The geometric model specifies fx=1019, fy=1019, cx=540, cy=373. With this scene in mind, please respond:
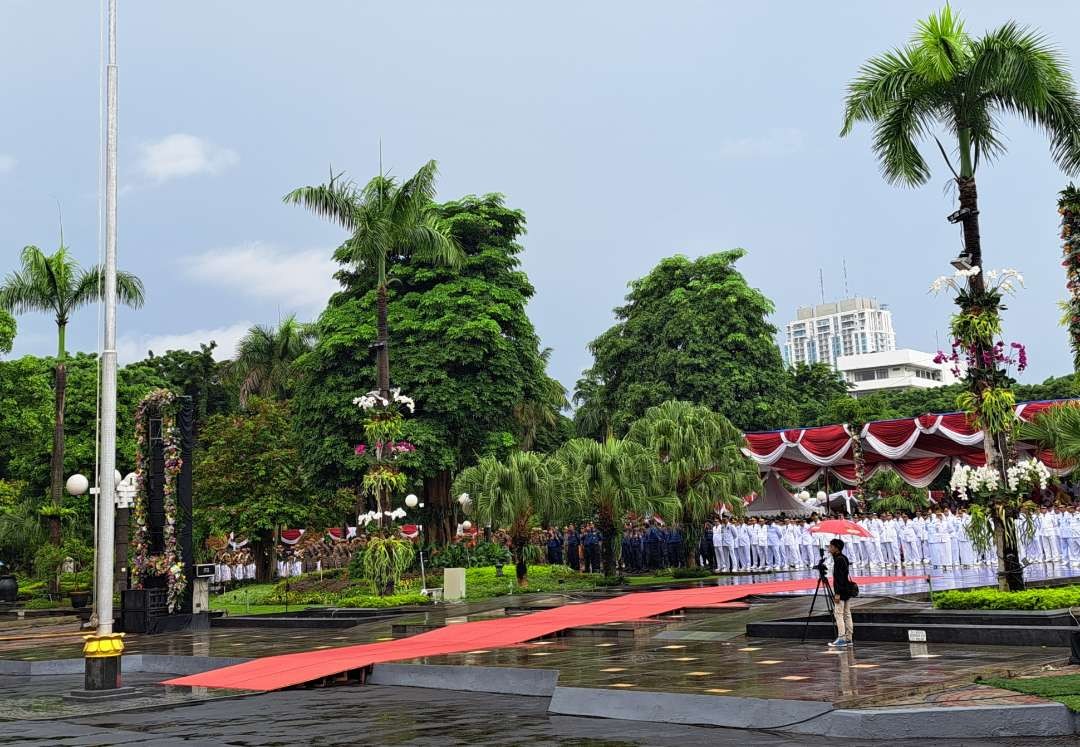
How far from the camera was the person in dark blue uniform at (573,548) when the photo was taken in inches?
1515

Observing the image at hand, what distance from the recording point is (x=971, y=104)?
17.2 m

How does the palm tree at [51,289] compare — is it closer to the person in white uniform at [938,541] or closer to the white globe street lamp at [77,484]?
the white globe street lamp at [77,484]

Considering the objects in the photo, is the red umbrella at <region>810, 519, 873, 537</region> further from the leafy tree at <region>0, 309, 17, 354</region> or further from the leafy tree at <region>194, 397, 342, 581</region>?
the leafy tree at <region>0, 309, 17, 354</region>

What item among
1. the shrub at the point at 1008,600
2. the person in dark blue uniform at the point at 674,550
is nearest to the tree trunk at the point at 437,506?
the person in dark blue uniform at the point at 674,550

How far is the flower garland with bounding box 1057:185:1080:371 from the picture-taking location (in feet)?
67.8

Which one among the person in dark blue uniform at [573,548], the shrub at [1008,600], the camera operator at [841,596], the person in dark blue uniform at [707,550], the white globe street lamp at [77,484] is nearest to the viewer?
the camera operator at [841,596]

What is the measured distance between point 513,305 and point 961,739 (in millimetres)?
36252

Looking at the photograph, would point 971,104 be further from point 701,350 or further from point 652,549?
point 701,350

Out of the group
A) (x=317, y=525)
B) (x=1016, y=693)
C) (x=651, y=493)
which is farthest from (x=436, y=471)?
(x=1016, y=693)

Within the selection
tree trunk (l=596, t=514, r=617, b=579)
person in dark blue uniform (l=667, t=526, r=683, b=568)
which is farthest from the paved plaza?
person in dark blue uniform (l=667, t=526, r=683, b=568)

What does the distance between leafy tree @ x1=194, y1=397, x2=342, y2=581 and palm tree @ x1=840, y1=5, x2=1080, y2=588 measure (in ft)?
92.7

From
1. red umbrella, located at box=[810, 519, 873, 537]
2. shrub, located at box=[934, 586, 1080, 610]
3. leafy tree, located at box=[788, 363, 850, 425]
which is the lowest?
shrub, located at box=[934, 586, 1080, 610]

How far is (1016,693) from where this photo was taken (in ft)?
30.8

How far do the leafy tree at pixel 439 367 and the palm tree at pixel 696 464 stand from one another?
871 cm
